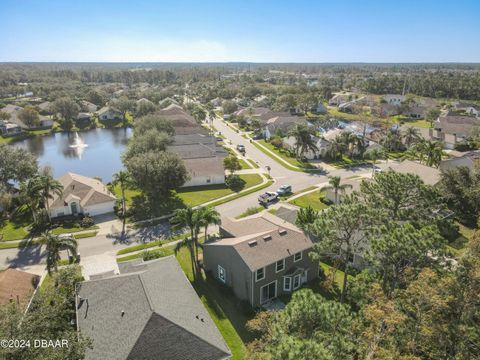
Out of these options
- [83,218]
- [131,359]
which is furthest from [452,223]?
[83,218]

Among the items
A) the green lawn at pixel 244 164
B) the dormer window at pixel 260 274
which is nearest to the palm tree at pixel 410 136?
the green lawn at pixel 244 164

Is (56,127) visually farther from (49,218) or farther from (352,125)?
(352,125)

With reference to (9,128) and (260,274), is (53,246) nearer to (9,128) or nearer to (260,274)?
(260,274)

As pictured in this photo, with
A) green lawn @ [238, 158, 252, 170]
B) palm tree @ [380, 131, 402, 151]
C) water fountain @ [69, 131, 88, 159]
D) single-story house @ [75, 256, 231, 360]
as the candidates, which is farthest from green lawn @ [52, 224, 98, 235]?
palm tree @ [380, 131, 402, 151]

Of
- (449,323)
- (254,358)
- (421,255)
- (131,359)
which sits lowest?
(131,359)

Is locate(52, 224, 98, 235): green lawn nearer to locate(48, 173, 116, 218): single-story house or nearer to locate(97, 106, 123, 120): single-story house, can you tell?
locate(48, 173, 116, 218): single-story house

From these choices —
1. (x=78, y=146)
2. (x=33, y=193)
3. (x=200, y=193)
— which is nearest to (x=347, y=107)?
(x=200, y=193)
